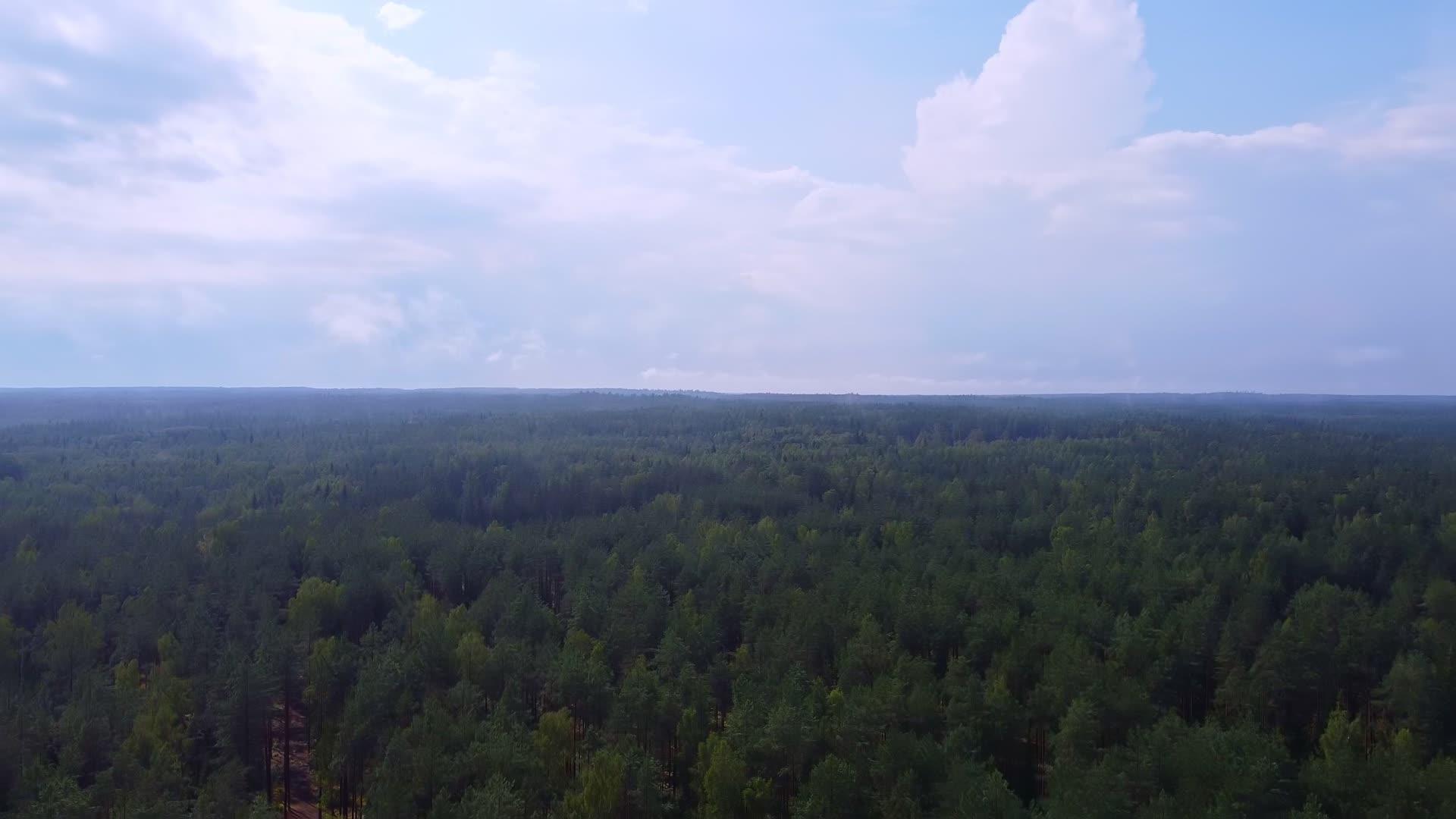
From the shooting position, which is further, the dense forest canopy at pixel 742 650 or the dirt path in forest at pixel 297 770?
the dirt path in forest at pixel 297 770

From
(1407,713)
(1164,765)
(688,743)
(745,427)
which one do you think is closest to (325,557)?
(688,743)

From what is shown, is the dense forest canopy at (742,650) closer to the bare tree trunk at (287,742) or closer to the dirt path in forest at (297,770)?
the dirt path in forest at (297,770)

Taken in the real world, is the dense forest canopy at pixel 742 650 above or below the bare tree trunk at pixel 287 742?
above

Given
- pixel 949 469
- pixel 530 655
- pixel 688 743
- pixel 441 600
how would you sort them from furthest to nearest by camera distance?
pixel 949 469 < pixel 441 600 < pixel 530 655 < pixel 688 743

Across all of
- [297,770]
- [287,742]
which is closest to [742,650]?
[287,742]

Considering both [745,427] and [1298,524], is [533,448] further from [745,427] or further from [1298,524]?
[1298,524]

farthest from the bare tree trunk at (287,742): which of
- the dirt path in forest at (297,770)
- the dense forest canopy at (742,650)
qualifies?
the dense forest canopy at (742,650)

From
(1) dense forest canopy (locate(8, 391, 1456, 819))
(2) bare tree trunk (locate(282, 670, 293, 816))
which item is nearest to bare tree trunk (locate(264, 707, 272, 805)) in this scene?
(1) dense forest canopy (locate(8, 391, 1456, 819))
